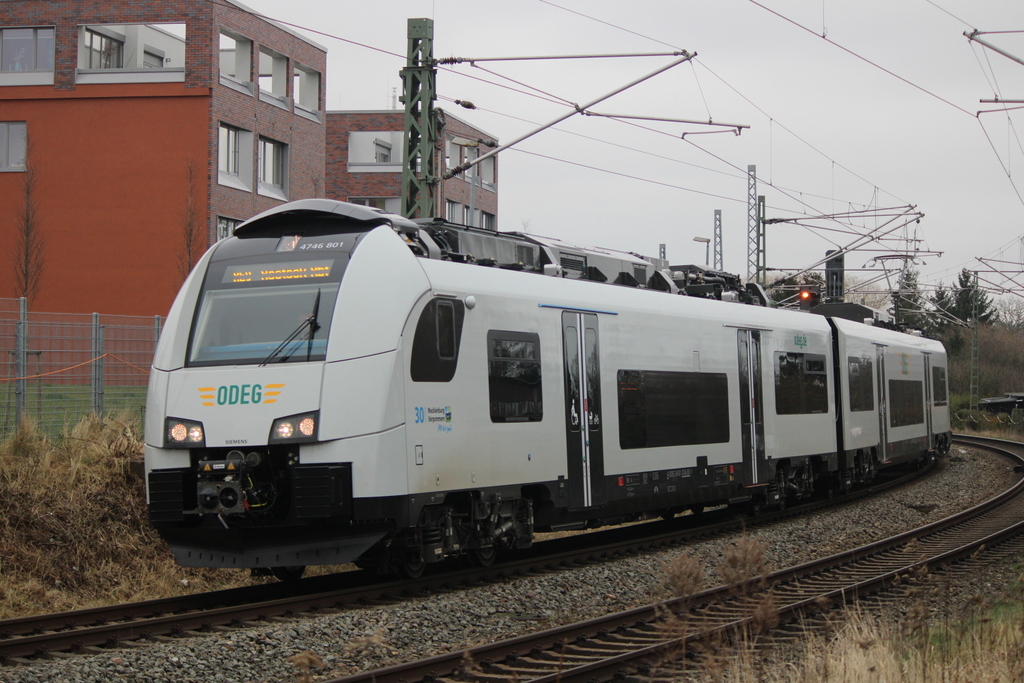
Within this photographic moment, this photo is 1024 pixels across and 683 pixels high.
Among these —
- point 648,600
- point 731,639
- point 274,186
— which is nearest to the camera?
point 731,639

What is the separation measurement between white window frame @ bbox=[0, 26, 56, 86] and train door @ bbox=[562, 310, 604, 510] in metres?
23.9

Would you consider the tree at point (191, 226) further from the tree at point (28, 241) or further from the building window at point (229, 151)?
the tree at point (28, 241)

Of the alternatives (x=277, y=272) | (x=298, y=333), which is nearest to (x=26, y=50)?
(x=277, y=272)

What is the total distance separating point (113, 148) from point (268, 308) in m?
23.0

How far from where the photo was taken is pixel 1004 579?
1200cm

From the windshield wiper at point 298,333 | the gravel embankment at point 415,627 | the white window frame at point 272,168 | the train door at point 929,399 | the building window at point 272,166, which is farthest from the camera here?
the building window at point 272,166

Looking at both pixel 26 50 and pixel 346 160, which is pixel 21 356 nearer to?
pixel 26 50

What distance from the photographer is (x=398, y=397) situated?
9.58 m

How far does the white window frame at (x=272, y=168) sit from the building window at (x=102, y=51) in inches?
177

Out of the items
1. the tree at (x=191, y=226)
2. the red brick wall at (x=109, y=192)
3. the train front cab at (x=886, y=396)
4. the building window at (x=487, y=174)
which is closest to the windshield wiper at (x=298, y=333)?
the train front cab at (x=886, y=396)

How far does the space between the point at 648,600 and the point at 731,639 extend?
1.99 metres

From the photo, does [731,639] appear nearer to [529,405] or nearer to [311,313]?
[529,405]


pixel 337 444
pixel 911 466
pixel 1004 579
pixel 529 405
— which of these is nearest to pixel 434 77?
pixel 529 405

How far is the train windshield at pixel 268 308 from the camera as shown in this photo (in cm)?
975
